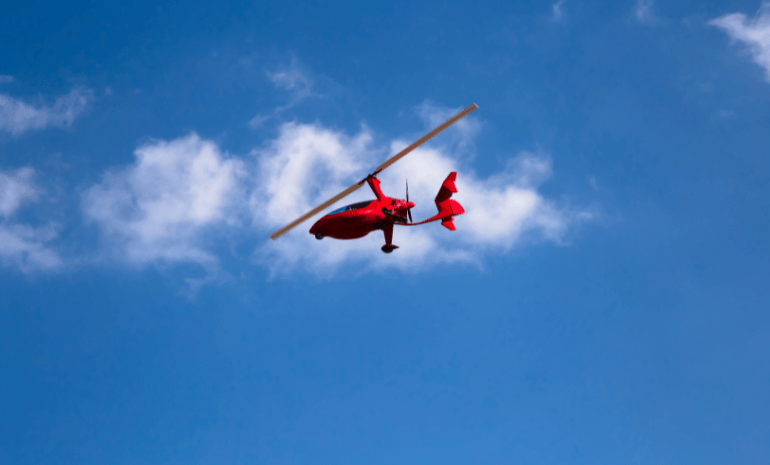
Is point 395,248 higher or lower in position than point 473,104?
lower

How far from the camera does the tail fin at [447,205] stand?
173 feet

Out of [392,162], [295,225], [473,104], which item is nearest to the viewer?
[473,104]

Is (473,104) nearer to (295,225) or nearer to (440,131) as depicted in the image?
(440,131)

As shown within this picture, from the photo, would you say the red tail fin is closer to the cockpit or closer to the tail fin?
the tail fin

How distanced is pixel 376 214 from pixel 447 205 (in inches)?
234

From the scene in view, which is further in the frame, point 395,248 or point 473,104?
point 395,248

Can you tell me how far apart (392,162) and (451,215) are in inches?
250

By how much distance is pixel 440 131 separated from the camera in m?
48.3

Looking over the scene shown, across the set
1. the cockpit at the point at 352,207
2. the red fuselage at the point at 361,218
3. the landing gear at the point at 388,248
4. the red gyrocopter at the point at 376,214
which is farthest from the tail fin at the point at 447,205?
the cockpit at the point at 352,207

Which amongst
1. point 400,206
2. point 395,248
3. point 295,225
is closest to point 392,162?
point 400,206

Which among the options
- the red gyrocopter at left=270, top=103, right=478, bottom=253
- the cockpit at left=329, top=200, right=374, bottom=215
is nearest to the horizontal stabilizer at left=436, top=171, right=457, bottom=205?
the red gyrocopter at left=270, top=103, right=478, bottom=253

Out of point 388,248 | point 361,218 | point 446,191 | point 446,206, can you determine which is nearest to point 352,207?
point 361,218

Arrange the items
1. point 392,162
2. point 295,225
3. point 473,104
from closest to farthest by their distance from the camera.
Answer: point 473,104 → point 392,162 → point 295,225

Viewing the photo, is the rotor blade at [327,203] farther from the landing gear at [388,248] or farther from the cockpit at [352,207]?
the landing gear at [388,248]
